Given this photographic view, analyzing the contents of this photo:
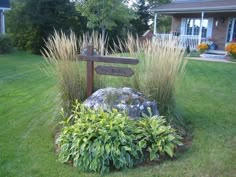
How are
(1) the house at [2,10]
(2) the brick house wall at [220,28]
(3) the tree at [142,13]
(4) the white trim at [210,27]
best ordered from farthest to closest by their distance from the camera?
1. (3) the tree at [142,13]
2. (4) the white trim at [210,27]
3. (1) the house at [2,10]
4. (2) the brick house wall at [220,28]

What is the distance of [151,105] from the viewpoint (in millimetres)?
3549

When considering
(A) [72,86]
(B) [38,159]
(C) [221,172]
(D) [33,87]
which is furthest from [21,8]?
(C) [221,172]

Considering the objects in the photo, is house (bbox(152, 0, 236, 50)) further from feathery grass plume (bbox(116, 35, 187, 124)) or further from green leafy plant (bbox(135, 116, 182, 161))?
green leafy plant (bbox(135, 116, 182, 161))

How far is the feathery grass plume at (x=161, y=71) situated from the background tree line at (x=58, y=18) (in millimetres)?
10546

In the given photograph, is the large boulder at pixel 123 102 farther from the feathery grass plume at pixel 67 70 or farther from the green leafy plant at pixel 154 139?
the feathery grass plume at pixel 67 70

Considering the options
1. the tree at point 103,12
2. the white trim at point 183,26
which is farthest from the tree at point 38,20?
the white trim at point 183,26

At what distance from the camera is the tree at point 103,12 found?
1477cm

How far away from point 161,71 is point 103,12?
12.1 m

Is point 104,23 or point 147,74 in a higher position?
point 104,23

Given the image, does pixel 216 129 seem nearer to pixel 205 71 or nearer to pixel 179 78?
pixel 179 78

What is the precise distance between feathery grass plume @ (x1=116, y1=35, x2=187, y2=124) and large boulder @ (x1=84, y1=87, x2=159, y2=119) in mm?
215

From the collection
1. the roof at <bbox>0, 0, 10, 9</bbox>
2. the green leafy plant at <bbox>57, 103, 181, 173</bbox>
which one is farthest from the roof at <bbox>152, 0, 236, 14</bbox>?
the green leafy plant at <bbox>57, 103, 181, 173</bbox>

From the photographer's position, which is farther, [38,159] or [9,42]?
[9,42]

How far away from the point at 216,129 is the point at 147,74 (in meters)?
1.28
